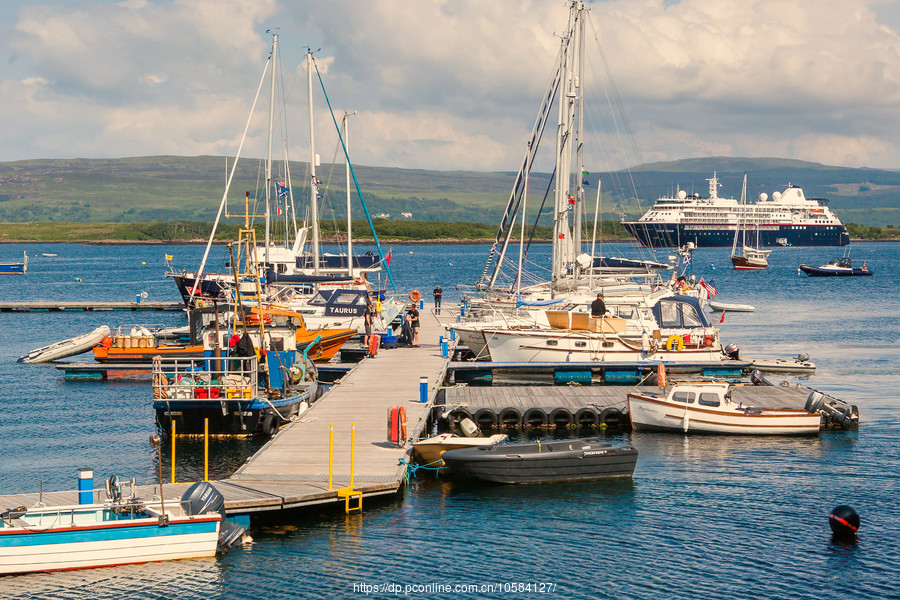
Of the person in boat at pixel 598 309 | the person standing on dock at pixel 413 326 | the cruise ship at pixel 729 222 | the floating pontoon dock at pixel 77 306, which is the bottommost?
the person standing on dock at pixel 413 326

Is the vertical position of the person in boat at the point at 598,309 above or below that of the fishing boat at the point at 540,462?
above

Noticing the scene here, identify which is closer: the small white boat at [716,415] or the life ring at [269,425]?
the life ring at [269,425]

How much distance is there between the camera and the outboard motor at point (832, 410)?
28375mm

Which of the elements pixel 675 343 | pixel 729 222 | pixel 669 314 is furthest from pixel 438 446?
pixel 729 222

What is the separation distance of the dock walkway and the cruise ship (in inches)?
6129

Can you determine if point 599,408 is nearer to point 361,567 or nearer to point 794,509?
point 794,509

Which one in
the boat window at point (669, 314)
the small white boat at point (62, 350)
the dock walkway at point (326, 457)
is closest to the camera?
the dock walkway at point (326, 457)

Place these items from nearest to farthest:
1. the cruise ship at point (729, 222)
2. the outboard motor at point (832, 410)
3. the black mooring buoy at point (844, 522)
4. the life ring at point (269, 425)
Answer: the black mooring buoy at point (844, 522), the life ring at point (269, 425), the outboard motor at point (832, 410), the cruise ship at point (729, 222)

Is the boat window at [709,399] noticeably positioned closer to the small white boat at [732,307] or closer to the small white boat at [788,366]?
the small white boat at [788,366]

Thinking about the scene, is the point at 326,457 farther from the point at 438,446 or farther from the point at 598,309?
the point at 598,309

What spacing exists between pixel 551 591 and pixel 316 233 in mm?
38285

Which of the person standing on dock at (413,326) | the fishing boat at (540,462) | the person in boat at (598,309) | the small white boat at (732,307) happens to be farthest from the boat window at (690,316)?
the small white boat at (732,307)

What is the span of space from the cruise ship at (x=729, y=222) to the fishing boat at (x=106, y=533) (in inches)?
6625

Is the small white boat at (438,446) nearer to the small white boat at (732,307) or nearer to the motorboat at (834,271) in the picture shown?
the small white boat at (732,307)
